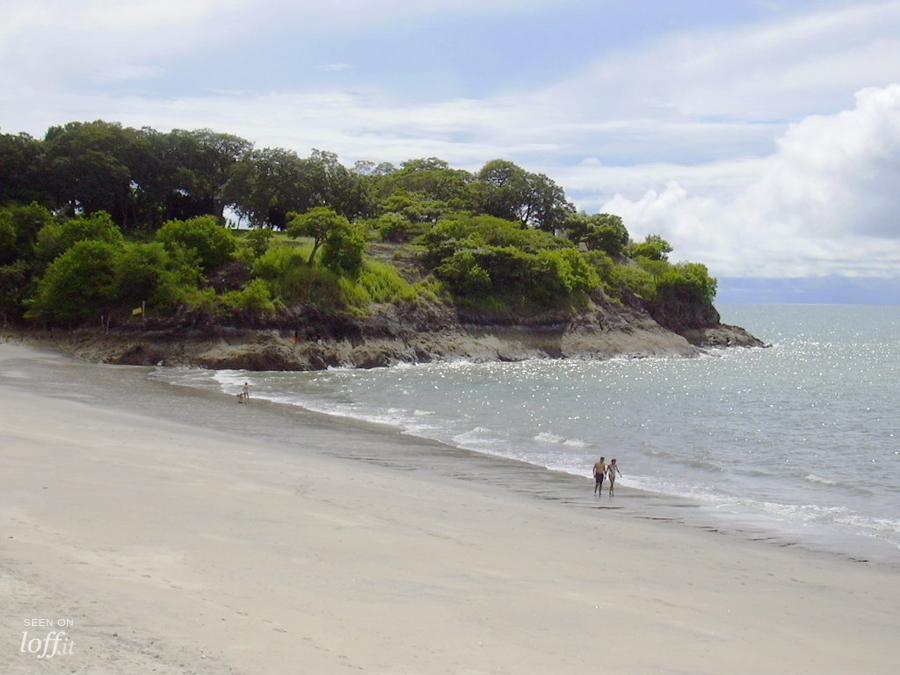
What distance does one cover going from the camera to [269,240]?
70.1 m

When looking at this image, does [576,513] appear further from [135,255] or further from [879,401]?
[135,255]

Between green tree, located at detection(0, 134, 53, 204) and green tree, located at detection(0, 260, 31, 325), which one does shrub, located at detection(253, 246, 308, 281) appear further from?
green tree, located at detection(0, 134, 53, 204)

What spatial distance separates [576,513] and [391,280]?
176ft

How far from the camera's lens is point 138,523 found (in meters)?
13.7

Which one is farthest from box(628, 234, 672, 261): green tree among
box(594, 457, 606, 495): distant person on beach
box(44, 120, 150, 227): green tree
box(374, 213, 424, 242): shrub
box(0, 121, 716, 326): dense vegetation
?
box(594, 457, 606, 495): distant person on beach

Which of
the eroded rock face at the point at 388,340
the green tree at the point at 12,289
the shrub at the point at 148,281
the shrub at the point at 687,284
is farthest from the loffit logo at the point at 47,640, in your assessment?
the shrub at the point at 687,284

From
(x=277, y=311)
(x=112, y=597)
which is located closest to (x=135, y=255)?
(x=277, y=311)

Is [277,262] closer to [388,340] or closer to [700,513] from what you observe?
[388,340]

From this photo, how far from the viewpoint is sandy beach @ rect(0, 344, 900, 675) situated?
9352 mm

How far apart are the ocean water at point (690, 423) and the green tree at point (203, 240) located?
13503 millimetres

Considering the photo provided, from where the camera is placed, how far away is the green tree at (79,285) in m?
60.9

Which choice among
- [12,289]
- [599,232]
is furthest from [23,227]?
[599,232]

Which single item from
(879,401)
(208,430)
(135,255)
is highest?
(135,255)

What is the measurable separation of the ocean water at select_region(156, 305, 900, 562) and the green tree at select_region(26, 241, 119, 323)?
11.5 meters
